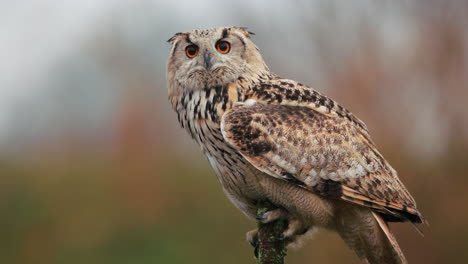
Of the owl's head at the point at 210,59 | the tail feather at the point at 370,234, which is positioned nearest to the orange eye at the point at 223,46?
the owl's head at the point at 210,59

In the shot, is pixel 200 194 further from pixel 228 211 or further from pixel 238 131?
pixel 238 131

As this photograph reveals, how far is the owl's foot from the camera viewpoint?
259 cm

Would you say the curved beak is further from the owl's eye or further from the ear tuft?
the ear tuft

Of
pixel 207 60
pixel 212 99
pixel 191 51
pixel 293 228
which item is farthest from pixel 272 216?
pixel 191 51

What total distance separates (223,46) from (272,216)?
81cm

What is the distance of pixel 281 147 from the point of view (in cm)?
266

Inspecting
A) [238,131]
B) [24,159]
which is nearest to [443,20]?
[238,131]

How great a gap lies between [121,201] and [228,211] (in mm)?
1137

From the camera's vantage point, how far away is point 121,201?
6.40 meters

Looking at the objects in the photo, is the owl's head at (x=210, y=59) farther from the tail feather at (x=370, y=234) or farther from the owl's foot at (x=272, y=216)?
the tail feather at (x=370, y=234)

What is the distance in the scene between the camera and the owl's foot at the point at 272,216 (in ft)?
8.49

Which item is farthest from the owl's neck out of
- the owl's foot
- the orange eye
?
the owl's foot

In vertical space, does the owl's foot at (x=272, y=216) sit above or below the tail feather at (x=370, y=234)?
above

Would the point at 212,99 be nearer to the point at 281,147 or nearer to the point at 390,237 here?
the point at 281,147
